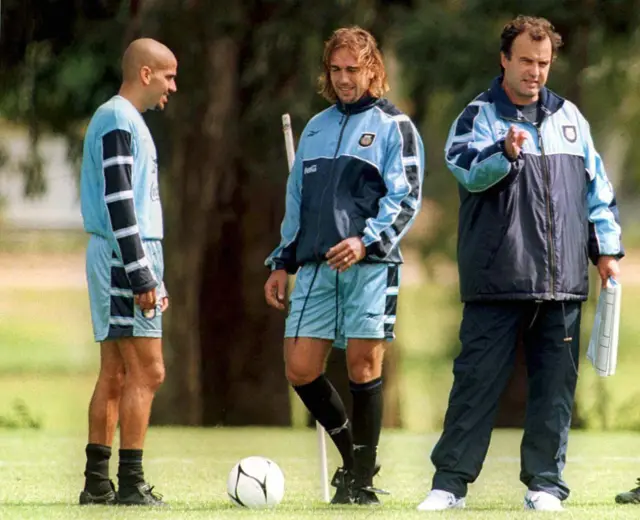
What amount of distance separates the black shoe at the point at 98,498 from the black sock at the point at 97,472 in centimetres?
1

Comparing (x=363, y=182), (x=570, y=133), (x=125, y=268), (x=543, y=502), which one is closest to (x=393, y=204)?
(x=363, y=182)

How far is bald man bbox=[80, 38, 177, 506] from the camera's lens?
8.10 m

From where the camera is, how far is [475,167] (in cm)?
770

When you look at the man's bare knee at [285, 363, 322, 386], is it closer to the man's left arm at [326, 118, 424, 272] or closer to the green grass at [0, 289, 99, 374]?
the man's left arm at [326, 118, 424, 272]

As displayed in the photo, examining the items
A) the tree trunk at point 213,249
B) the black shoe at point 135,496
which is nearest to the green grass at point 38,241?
the tree trunk at point 213,249

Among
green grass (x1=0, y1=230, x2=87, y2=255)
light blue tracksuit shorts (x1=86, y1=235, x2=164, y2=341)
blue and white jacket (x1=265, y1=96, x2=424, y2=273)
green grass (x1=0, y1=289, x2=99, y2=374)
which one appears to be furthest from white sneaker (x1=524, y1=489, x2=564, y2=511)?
green grass (x1=0, y1=289, x2=99, y2=374)

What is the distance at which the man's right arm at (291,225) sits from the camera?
8.44 meters

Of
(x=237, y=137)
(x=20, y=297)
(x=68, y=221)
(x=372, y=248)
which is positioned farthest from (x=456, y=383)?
(x=20, y=297)

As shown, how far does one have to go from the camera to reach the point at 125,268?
810 cm

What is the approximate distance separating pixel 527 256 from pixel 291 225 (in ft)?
3.92

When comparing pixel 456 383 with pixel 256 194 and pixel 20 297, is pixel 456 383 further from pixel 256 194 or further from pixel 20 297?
pixel 20 297

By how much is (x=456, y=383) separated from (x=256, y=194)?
7070 mm

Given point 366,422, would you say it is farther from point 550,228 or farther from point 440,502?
point 550,228

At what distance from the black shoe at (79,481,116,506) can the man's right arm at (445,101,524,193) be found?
2.08m
